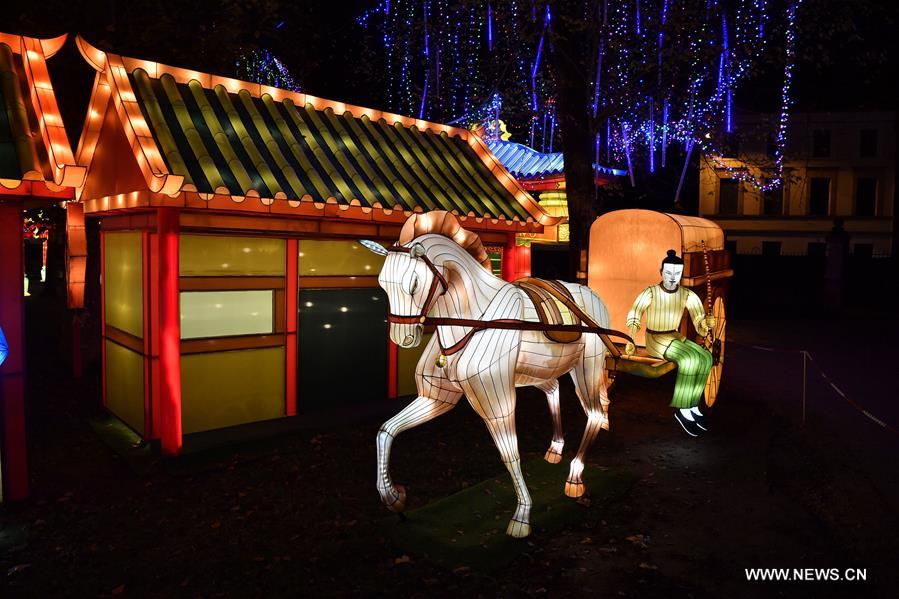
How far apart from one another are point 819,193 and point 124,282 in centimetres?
4118

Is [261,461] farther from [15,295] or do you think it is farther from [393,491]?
[15,295]

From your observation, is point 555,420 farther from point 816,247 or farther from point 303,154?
point 816,247

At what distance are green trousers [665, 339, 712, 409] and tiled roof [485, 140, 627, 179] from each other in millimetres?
8274

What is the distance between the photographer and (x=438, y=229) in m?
4.55

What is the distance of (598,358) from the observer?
5.53 metres

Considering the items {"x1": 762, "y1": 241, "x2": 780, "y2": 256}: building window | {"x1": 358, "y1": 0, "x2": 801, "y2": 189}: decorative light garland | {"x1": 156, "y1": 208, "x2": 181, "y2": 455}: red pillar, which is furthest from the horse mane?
{"x1": 762, "y1": 241, "x2": 780, "y2": 256}: building window

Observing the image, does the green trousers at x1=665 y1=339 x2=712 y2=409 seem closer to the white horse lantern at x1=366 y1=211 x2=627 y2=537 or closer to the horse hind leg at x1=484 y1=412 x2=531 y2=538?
the white horse lantern at x1=366 y1=211 x2=627 y2=537

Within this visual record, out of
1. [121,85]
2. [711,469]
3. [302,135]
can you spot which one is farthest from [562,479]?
[121,85]

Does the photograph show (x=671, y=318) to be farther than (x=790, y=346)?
No

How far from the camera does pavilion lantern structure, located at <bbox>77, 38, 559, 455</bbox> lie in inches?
245

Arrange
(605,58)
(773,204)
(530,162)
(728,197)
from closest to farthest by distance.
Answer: (605,58) < (530,162) < (773,204) < (728,197)

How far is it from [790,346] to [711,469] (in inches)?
420

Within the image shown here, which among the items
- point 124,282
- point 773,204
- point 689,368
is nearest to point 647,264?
point 689,368

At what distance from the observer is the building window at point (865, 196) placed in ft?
121
